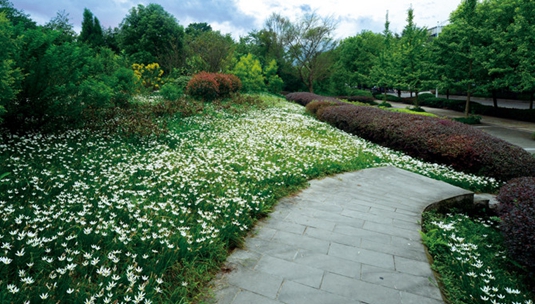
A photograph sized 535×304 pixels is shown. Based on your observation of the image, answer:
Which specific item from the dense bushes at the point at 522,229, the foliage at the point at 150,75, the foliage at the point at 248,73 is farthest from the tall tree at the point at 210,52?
the dense bushes at the point at 522,229

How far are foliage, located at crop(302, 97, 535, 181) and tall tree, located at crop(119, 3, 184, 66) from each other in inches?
1028

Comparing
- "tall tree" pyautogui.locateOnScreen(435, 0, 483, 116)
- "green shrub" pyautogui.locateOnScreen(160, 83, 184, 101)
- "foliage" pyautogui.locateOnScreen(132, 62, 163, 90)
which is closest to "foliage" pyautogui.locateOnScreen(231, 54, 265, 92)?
"foliage" pyautogui.locateOnScreen(132, 62, 163, 90)

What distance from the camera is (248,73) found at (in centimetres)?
2586

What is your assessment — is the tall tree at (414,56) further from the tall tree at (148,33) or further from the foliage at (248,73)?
the tall tree at (148,33)

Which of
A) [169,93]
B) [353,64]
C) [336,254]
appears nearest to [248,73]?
[169,93]

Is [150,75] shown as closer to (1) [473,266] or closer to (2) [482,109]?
(1) [473,266]

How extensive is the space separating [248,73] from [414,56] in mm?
13644

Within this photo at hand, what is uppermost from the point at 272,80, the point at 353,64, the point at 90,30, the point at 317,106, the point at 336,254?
the point at 90,30

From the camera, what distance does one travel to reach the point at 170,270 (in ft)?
8.13

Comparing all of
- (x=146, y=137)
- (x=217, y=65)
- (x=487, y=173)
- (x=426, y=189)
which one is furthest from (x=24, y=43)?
(x=217, y=65)

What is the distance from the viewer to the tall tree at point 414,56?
2366cm

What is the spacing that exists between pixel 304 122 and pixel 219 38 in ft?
44.1

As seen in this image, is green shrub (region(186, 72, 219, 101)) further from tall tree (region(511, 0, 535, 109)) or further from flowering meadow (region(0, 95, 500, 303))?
tall tree (region(511, 0, 535, 109))

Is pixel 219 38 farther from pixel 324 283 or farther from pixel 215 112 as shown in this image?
pixel 324 283
